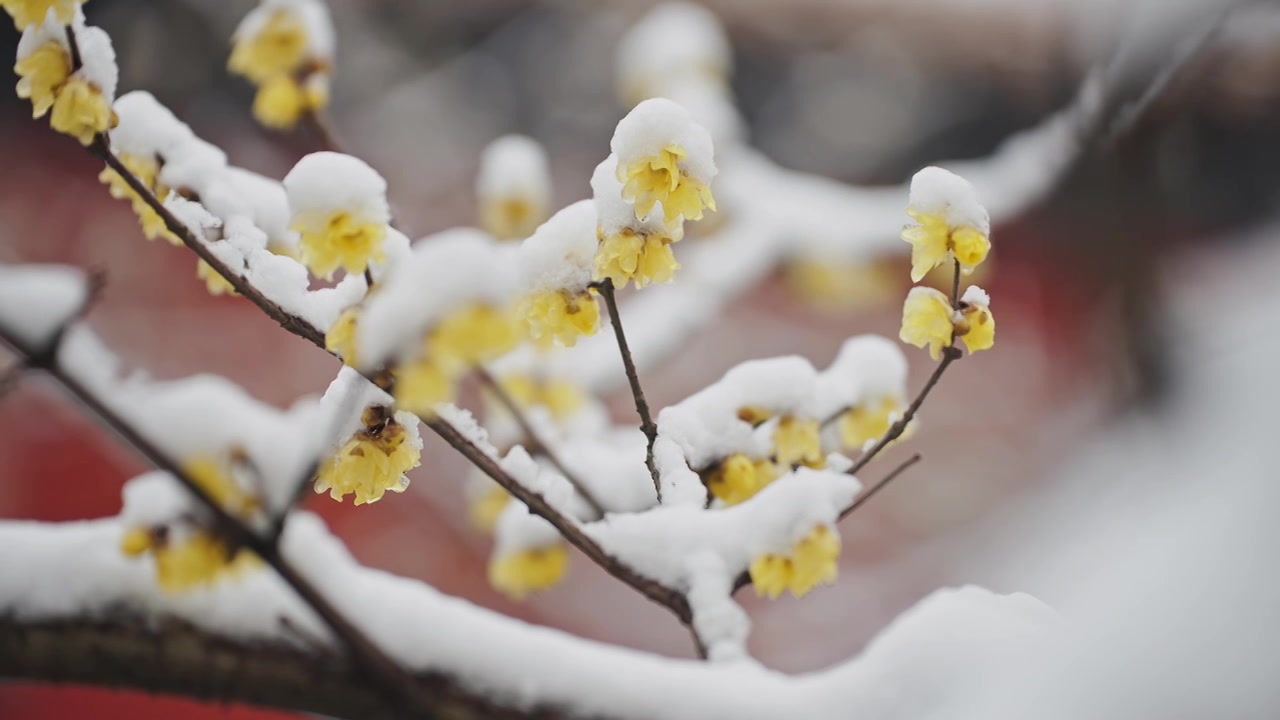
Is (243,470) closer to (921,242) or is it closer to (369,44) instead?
(921,242)

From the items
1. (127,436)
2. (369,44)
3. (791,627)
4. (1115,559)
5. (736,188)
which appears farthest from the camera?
(369,44)

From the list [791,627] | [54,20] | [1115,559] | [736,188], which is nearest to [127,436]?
[54,20]

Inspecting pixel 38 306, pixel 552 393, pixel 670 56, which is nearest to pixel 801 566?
pixel 38 306

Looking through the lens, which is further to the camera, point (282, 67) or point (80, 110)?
point (282, 67)

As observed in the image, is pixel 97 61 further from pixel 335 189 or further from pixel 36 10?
pixel 335 189

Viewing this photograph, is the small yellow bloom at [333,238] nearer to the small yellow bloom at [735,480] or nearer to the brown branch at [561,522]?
the brown branch at [561,522]

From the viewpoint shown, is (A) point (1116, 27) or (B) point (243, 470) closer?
(B) point (243, 470)

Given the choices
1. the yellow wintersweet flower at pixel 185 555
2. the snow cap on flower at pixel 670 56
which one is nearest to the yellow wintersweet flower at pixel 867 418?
the yellow wintersweet flower at pixel 185 555
